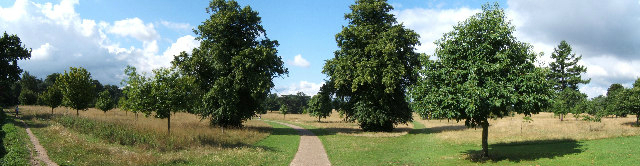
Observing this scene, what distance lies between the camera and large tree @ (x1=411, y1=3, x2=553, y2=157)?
15.1 meters

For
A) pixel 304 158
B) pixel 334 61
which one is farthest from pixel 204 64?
pixel 304 158

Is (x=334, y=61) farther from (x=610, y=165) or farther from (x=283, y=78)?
(x=610, y=165)

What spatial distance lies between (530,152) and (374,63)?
16.0 m

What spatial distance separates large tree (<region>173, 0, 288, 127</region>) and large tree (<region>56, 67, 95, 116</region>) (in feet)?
38.8

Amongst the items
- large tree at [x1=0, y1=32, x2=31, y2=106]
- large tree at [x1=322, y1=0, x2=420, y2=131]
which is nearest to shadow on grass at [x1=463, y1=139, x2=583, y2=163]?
large tree at [x1=322, y1=0, x2=420, y2=131]

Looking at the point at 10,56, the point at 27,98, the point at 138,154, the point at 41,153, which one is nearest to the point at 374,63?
the point at 138,154

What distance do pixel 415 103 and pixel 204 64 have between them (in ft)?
76.9

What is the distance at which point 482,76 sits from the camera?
51.6 ft

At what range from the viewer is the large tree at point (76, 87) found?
117 ft

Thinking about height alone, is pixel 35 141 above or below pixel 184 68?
below

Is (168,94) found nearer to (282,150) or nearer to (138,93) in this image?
(138,93)

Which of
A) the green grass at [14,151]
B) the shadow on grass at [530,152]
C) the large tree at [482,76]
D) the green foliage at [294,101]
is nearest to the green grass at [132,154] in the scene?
the green grass at [14,151]

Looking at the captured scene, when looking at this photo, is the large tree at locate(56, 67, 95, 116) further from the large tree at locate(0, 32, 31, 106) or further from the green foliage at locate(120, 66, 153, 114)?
the green foliage at locate(120, 66, 153, 114)

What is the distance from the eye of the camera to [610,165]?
13.5m
